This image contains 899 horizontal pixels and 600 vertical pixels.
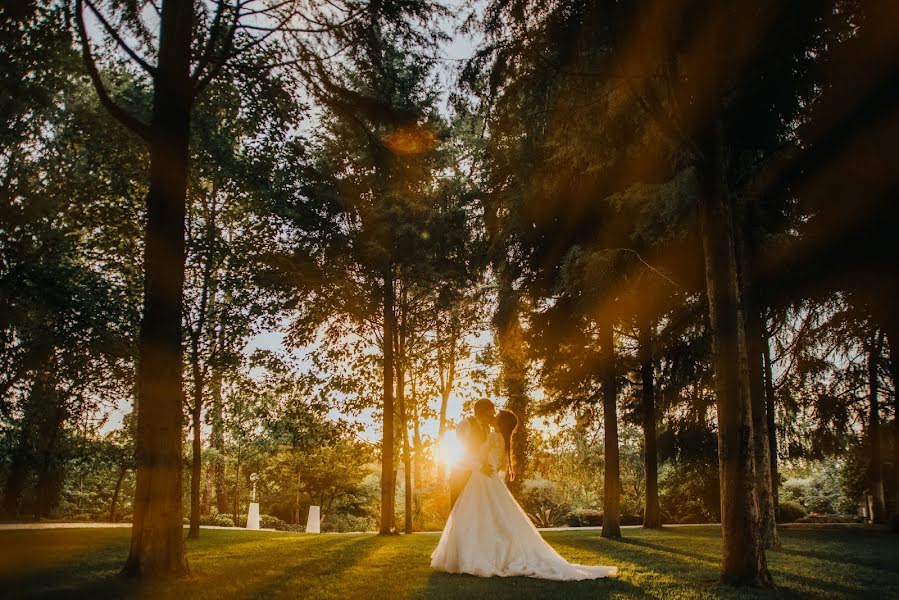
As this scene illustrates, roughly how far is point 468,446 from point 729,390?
11.2 feet

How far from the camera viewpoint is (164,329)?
760 centimetres

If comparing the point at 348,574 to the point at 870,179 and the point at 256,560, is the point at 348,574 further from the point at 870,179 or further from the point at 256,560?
the point at 870,179

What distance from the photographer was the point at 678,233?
13266 mm

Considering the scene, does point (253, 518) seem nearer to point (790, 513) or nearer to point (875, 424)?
point (875, 424)

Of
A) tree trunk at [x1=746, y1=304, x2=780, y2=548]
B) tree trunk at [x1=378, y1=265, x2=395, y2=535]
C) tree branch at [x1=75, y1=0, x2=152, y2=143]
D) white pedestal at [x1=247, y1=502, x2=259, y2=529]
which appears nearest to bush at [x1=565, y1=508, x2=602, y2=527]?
tree trunk at [x1=378, y1=265, x2=395, y2=535]

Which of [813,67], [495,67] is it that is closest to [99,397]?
[495,67]

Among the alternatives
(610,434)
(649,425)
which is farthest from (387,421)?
(649,425)

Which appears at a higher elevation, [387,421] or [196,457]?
[387,421]

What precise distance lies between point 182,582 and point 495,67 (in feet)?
22.2

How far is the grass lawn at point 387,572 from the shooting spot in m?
6.34

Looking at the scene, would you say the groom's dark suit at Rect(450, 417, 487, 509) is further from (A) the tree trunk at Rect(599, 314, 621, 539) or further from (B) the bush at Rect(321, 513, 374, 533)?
(B) the bush at Rect(321, 513, 374, 533)

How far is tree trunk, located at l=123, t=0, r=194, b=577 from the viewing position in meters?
7.09

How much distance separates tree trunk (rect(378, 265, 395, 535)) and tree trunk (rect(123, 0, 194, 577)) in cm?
1061

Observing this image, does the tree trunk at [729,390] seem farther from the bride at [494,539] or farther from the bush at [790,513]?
the bush at [790,513]
